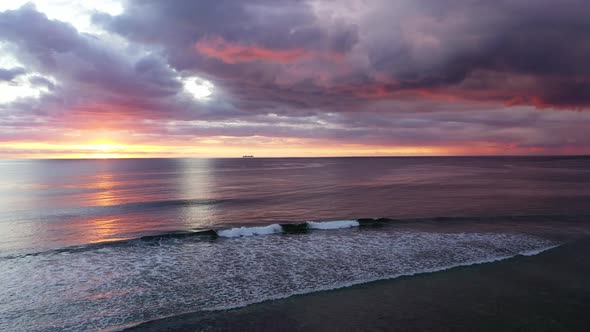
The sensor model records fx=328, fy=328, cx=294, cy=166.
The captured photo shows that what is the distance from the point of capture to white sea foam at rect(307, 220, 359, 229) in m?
29.6

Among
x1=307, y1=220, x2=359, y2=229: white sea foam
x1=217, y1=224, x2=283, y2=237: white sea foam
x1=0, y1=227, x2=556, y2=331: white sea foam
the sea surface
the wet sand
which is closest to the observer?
the wet sand

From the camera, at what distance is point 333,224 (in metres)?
30.1

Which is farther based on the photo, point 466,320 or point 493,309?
point 493,309

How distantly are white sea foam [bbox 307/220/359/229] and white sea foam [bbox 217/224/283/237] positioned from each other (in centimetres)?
317

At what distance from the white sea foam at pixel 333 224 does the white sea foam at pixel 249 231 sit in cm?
317

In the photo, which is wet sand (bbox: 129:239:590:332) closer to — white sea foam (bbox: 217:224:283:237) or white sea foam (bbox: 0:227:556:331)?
white sea foam (bbox: 0:227:556:331)

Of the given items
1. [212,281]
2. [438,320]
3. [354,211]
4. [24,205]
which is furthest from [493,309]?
[24,205]

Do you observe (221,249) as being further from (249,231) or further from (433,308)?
(433,308)

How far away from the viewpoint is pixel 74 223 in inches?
1248

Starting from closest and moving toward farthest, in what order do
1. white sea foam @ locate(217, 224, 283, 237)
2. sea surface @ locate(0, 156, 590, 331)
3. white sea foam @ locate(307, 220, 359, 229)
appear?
sea surface @ locate(0, 156, 590, 331), white sea foam @ locate(217, 224, 283, 237), white sea foam @ locate(307, 220, 359, 229)

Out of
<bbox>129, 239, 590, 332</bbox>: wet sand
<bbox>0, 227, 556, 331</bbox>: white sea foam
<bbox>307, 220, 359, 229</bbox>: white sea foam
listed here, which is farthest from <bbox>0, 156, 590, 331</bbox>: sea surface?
<bbox>129, 239, 590, 332</bbox>: wet sand

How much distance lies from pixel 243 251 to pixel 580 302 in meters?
17.5

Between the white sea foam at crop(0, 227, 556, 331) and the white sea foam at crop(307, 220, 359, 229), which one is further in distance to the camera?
the white sea foam at crop(307, 220, 359, 229)

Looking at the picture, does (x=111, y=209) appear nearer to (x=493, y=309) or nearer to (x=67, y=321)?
(x=67, y=321)
